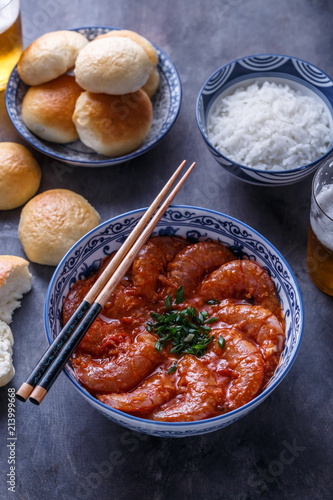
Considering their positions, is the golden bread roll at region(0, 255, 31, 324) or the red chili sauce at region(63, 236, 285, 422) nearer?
the red chili sauce at region(63, 236, 285, 422)

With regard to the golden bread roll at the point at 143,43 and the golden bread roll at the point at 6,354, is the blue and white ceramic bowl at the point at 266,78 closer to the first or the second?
the golden bread roll at the point at 143,43

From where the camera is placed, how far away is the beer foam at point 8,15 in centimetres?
323

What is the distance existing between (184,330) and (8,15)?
2.12 metres

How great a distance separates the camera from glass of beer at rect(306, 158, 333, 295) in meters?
2.59

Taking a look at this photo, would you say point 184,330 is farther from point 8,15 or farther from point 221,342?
point 8,15

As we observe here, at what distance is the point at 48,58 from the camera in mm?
3252

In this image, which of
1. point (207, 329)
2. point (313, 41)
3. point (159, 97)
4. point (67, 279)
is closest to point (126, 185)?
point (159, 97)

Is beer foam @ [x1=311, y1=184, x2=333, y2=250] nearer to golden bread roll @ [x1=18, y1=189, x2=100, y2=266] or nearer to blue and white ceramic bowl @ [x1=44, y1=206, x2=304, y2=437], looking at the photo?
blue and white ceramic bowl @ [x1=44, y1=206, x2=304, y2=437]

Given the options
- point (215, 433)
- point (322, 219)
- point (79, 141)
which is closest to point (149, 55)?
point (79, 141)

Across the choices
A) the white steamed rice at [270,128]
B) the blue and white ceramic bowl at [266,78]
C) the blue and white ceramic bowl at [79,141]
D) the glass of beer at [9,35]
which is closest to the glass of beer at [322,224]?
the white steamed rice at [270,128]

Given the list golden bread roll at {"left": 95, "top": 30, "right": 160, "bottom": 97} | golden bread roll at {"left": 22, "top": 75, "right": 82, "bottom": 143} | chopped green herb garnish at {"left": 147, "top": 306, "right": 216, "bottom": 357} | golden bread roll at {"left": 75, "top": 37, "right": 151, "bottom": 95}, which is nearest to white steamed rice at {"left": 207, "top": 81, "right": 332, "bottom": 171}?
golden bread roll at {"left": 95, "top": 30, "right": 160, "bottom": 97}

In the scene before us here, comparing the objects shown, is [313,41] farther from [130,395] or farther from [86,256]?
[130,395]

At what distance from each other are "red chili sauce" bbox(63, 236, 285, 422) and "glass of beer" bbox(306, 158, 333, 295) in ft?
1.05

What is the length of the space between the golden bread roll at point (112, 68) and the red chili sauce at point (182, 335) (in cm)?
95
